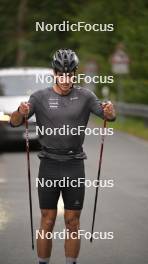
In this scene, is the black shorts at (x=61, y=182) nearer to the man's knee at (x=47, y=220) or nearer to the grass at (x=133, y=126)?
the man's knee at (x=47, y=220)

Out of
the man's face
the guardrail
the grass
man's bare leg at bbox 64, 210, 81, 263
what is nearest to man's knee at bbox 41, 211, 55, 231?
man's bare leg at bbox 64, 210, 81, 263

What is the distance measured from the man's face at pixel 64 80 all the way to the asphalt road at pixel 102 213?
1.96m

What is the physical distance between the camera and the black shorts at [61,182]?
675cm

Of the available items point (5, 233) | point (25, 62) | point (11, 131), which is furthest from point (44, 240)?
point (25, 62)

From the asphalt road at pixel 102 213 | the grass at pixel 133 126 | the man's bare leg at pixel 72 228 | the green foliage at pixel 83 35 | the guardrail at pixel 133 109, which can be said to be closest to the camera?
the man's bare leg at pixel 72 228

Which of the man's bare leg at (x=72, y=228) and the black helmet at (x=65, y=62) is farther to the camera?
the man's bare leg at (x=72, y=228)

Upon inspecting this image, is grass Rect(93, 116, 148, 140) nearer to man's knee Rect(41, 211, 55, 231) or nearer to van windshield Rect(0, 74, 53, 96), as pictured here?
van windshield Rect(0, 74, 53, 96)

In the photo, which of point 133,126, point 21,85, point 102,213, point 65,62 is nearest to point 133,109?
point 133,126

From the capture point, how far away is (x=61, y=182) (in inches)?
266

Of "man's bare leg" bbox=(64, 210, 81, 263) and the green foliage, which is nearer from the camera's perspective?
"man's bare leg" bbox=(64, 210, 81, 263)

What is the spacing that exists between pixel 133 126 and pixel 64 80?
2196 centimetres

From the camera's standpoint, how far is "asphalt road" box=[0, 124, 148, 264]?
27.2ft

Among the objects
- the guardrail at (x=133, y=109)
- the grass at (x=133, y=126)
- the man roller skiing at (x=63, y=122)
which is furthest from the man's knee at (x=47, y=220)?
the guardrail at (x=133, y=109)

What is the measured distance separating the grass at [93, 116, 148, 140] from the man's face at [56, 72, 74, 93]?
17.1 meters
